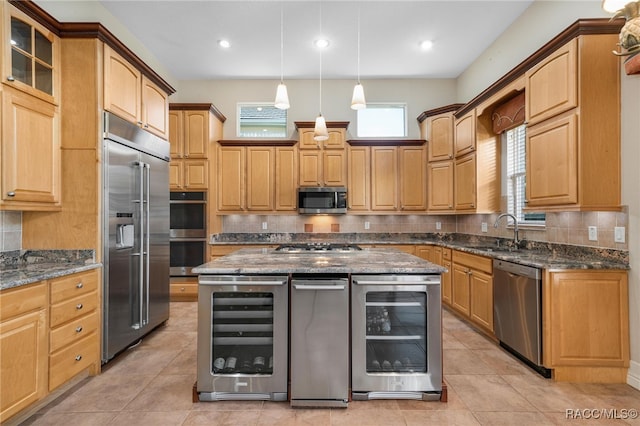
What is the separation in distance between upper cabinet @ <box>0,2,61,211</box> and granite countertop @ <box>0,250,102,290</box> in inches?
16.1

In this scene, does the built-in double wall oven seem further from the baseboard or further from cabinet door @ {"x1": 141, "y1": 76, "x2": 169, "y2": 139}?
the baseboard

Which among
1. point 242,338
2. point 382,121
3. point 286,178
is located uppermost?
point 382,121

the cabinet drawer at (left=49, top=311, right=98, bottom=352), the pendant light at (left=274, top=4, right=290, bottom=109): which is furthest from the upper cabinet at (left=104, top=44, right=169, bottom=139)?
the cabinet drawer at (left=49, top=311, right=98, bottom=352)

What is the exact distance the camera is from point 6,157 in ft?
7.18

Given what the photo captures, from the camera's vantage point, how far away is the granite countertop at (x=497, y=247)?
8.29 feet

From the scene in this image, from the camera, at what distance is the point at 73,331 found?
2348 mm

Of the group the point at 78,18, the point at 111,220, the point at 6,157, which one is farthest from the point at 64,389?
the point at 78,18

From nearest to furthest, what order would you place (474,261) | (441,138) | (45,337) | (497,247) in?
(45,337)
(474,261)
(497,247)
(441,138)

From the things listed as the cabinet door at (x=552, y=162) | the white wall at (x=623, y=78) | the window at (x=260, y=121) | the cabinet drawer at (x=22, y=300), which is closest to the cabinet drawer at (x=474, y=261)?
the cabinet door at (x=552, y=162)

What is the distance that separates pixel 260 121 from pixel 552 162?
169 inches

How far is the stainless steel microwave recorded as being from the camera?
5.02m

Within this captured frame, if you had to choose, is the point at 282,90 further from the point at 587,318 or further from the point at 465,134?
the point at 587,318

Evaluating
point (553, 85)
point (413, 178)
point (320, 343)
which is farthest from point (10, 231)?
point (413, 178)

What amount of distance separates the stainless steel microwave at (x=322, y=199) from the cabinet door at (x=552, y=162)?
8.57 ft
